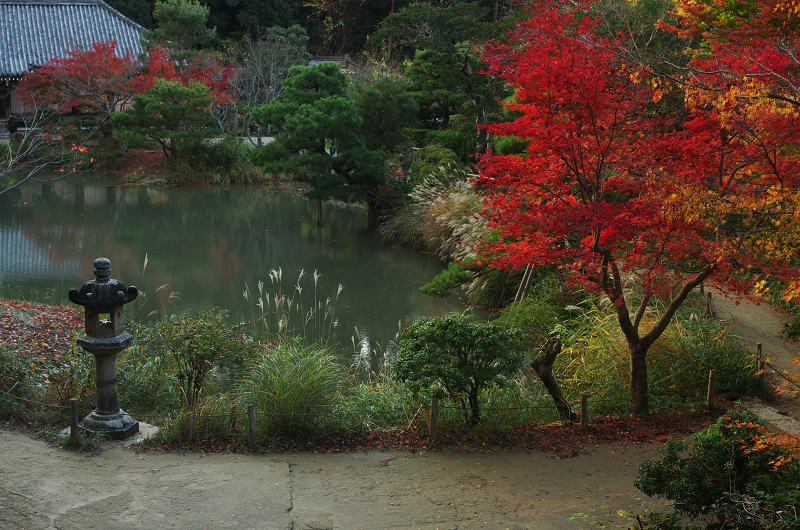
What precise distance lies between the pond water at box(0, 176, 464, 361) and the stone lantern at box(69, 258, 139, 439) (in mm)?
2331

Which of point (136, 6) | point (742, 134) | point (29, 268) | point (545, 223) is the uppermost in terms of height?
point (136, 6)

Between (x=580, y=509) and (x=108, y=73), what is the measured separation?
2073 centimetres

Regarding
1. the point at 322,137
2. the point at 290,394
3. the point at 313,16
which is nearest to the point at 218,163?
the point at 322,137

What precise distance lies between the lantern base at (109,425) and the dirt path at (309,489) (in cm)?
11

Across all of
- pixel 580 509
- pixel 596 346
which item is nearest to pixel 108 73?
pixel 596 346

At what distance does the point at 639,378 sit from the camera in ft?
17.5

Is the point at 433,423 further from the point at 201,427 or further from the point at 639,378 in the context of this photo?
the point at 639,378

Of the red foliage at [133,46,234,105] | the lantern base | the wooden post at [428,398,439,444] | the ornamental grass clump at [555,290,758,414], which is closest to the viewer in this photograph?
the lantern base

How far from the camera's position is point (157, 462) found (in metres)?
Result: 4.21

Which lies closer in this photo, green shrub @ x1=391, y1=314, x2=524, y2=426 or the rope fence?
the rope fence

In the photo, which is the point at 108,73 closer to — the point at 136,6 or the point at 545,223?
the point at 136,6

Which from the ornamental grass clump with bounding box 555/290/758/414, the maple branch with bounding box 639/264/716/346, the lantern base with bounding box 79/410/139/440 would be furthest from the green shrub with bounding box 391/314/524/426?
the lantern base with bounding box 79/410/139/440

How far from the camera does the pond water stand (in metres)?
9.23

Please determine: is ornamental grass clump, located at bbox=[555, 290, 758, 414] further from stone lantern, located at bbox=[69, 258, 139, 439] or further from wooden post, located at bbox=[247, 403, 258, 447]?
stone lantern, located at bbox=[69, 258, 139, 439]
